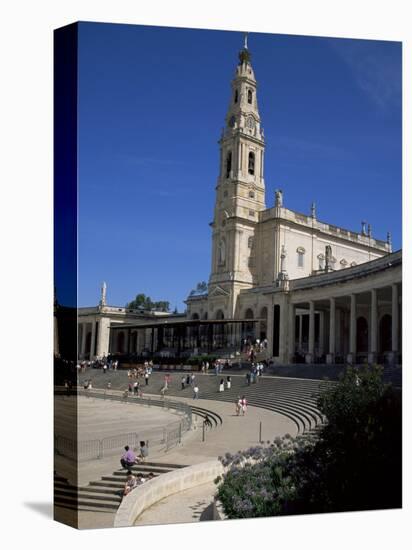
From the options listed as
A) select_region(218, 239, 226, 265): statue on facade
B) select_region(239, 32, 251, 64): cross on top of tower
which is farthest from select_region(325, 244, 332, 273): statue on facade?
select_region(239, 32, 251, 64): cross on top of tower

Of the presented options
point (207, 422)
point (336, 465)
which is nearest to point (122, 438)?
point (207, 422)

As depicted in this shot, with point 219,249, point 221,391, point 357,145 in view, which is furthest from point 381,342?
point 219,249

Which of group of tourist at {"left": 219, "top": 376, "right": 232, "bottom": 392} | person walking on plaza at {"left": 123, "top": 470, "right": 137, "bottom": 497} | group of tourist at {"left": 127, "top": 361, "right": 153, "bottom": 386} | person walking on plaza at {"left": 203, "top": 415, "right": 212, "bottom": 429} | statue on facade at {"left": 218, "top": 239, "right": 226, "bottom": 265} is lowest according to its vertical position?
person walking on plaza at {"left": 123, "top": 470, "right": 137, "bottom": 497}

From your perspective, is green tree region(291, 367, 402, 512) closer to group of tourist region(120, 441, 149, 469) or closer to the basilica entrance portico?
group of tourist region(120, 441, 149, 469)

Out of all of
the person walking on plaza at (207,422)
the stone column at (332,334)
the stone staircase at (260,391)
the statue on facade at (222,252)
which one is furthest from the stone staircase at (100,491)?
the statue on facade at (222,252)

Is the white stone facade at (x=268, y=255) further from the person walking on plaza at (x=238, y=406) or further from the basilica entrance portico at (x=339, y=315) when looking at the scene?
the person walking on plaza at (x=238, y=406)

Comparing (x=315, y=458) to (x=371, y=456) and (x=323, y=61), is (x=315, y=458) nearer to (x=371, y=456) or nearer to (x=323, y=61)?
(x=371, y=456)

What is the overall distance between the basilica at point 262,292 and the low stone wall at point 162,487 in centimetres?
372

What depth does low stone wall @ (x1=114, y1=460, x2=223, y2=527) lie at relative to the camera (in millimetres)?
12195

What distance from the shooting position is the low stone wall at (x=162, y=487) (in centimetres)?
1220

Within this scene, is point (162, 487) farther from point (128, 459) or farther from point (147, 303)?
point (147, 303)

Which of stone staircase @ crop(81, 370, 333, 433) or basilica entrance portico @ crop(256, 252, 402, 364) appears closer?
stone staircase @ crop(81, 370, 333, 433)

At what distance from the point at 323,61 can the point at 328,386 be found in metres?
7.58

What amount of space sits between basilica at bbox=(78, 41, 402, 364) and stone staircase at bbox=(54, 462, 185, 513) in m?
3.36
